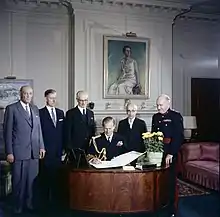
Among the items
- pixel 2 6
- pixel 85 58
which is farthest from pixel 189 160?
pixel 2 6

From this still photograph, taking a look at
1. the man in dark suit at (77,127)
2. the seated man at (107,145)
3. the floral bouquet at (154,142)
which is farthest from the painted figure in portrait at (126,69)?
the floral bouquet at (154,142)

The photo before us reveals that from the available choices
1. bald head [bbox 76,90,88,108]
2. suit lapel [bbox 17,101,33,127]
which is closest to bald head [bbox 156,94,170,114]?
bald head [bbox 76,90,88,108]

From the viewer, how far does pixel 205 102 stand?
768cm

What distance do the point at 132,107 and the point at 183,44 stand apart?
338 centimetres

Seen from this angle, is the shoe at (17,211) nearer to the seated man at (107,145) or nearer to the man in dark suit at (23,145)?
the man in dark suit at (23,145)

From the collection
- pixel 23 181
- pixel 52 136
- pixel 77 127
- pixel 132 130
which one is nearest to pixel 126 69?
pixel 132 130

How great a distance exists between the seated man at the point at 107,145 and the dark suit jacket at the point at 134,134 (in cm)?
37

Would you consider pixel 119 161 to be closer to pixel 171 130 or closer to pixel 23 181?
pixel 171 130

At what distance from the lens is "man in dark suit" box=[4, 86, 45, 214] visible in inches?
157

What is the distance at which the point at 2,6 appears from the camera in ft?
20.3

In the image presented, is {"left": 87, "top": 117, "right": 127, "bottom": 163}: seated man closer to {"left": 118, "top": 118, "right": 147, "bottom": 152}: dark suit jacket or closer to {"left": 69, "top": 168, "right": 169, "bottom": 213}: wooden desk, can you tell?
{"left": 69, "top": 168, "right": 169, "bottom": 213}: wooden desk

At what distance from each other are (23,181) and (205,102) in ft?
15.0

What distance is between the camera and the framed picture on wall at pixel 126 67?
21.4 ft

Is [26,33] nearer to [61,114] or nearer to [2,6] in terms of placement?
[2,6]
